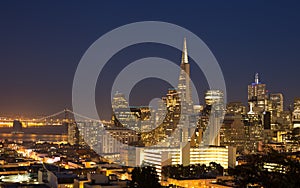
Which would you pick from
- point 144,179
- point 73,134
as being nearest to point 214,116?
point 73,134

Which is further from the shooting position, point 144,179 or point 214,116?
point 214,116

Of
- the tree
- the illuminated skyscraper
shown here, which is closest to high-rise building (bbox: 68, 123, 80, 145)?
the illuminated skyscraper

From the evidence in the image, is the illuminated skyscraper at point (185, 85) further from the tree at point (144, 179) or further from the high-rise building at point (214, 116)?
the tree at point (144, 179)

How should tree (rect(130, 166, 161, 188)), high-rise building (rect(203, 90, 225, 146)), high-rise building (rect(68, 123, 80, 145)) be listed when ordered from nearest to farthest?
tree (rect(130, 166, 161, 188)), high-rise building (rect(203, 90, 225, 146)), high-rise building (rect(68, 123, 80, 145))

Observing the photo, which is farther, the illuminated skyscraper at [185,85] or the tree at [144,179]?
the illuminated skyscraper at [185,85]

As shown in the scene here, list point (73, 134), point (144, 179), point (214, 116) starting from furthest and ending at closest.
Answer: point (73, 134)
point (214, 116)
point (144, 179)

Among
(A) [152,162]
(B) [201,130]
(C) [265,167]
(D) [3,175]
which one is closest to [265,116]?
(B) [201,130]

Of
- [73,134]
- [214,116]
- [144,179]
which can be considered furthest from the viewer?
[73,134]

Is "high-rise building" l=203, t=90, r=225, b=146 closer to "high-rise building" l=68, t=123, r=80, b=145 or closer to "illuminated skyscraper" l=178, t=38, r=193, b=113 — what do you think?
"illuminated skyscraper" l=178, t=38, r=193, b=113

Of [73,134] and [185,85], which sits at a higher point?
[185,85]

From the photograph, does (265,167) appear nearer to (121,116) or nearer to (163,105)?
(163,105)

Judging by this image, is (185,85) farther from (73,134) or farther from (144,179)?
(144,179)

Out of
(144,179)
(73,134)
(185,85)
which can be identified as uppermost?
(185,85)

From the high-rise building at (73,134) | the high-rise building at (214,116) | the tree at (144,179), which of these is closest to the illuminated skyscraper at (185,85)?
the high-rise building at (214,116)
